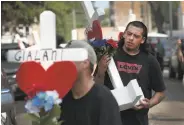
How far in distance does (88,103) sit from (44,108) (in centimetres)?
43

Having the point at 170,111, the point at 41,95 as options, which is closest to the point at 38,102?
the point at 41,95

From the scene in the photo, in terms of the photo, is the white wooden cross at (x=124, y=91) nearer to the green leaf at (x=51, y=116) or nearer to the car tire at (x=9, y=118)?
the green leaf at (x=51, y=116)

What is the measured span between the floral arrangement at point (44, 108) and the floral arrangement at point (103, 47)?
158cm

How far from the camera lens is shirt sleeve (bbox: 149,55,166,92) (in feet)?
14.6

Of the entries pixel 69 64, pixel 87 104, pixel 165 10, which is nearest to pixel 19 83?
pixel 69 64

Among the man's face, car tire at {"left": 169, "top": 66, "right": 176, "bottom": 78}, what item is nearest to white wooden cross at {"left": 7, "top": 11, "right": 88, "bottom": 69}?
the man's face

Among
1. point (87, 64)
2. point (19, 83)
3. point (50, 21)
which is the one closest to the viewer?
point (50, 21)

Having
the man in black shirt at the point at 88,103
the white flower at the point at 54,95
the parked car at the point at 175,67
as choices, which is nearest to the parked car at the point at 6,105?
the man in black shirt at the point at 88,103

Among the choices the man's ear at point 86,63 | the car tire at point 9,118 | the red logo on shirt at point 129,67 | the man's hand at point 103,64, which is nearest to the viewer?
the man's ear at point 86,63

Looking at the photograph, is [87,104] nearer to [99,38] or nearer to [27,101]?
[27,101]

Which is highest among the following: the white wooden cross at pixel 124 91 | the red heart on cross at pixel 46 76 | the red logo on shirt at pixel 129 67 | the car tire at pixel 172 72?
the red heart on cross at pixel 46 76

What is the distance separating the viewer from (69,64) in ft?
9.00

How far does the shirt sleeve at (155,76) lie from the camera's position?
14.6ft

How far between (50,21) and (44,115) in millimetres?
497
